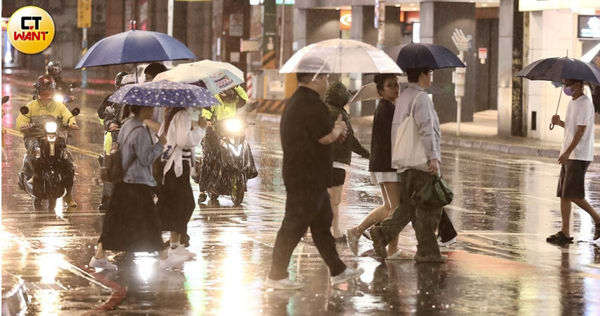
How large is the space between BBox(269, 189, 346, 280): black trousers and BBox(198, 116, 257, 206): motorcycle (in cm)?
669

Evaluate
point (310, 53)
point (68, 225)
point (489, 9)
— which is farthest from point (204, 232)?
point (489, 9)

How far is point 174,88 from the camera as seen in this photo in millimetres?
12555

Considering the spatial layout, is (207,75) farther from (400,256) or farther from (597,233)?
(597,233)

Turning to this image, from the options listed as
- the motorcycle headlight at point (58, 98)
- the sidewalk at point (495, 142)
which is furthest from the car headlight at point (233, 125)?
the sidewalk at point (495, 142)

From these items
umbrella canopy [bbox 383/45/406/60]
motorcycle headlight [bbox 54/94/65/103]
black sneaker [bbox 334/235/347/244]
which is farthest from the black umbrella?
motorcycle headlight [bbox 54/94/65/103]

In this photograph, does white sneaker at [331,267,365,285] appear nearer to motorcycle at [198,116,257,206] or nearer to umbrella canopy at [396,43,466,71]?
umbrella canopy at [396,43,466,71]

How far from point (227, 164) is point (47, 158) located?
94.1 inches

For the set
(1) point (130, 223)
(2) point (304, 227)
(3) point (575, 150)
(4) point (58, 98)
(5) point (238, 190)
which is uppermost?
(4) point (58, 98)

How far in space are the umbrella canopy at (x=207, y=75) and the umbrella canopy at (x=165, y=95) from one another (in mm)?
616

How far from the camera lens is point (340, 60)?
476 inches

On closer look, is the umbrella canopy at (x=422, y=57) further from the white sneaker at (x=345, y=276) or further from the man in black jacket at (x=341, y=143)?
the white sneaker at (x=345, y=276)

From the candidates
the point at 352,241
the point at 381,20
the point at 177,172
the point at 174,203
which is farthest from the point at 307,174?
the point at 381,20

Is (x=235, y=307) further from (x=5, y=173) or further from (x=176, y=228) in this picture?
(x=5, y=173)

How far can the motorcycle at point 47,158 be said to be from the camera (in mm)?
17156
